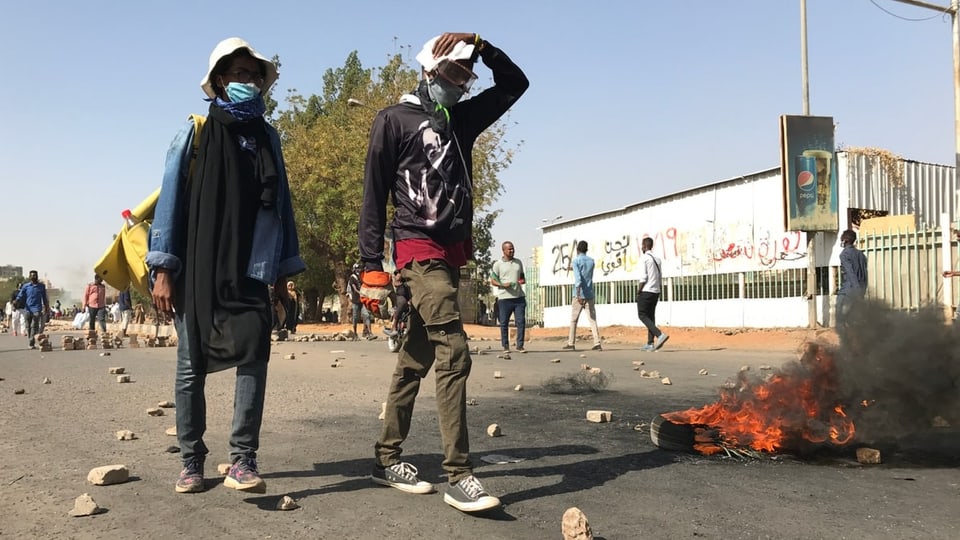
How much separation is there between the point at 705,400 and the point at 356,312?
15438 millimetres

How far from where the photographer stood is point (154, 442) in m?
4.81

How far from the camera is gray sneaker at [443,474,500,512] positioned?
3125 mm

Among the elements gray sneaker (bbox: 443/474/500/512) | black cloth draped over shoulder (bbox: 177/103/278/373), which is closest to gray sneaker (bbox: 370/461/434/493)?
gray sneaker (bbox: 443/474/500/512)

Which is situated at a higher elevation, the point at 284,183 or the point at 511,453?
the point at 284,183

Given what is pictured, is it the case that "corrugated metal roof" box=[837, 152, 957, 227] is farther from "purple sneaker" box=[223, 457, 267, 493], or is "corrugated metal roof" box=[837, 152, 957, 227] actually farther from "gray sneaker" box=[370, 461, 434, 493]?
"purple sneaker" box=[223, 457, 267, 493]

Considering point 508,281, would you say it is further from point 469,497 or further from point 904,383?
point 469,497

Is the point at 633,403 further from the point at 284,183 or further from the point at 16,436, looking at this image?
the point at 16,436

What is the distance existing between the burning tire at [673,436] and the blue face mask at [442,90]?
7.74ft

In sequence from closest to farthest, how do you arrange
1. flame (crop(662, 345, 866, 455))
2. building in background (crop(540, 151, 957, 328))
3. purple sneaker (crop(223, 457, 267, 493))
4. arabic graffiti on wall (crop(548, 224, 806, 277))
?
purple sneaker (crop(223, 457, 267, 493))
flame (crop(662, 345, 866, 455))
building in background (crop(540, 151, 957, 328))
arabic graffiti on wall (crop(548, 224, 806, 277))

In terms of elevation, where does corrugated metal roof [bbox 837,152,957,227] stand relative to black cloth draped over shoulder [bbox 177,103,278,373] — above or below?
above

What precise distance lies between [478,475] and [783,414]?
177cm

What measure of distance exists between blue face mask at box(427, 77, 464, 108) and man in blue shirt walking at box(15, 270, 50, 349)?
17886mm

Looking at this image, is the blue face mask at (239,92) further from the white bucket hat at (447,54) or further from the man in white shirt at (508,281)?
the man in white shirt at (508,281)

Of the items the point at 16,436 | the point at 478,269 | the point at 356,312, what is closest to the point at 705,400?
the point at 16,436
